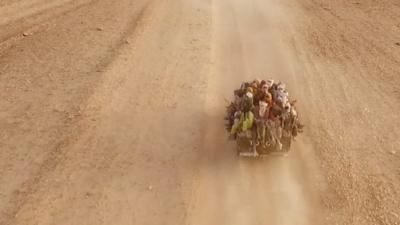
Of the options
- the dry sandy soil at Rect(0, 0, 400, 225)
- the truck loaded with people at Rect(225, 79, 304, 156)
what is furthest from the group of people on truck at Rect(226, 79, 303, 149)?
the dry sandy soil at Rect(0, 0, 400, 225)

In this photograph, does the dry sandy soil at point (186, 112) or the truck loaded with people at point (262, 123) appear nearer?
the dry sandy soil at point (186, 112)

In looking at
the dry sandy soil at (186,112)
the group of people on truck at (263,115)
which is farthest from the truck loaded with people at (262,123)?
the dry sandy soil at (186,112)

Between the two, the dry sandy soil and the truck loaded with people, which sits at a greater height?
the truck loaded with people

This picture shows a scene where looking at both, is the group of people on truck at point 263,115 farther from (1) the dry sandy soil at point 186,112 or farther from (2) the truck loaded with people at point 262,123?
(1) the dry sandy soil at point 186,112

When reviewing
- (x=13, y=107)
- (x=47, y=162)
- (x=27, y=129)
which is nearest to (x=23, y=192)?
(x=47, y=162)

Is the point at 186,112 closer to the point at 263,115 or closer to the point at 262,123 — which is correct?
the point at 263,115

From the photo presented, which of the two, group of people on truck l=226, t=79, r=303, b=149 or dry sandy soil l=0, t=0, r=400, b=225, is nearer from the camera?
dry sandy soil l=0, t=0, r=400, b=225

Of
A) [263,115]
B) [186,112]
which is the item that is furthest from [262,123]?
[186,112]

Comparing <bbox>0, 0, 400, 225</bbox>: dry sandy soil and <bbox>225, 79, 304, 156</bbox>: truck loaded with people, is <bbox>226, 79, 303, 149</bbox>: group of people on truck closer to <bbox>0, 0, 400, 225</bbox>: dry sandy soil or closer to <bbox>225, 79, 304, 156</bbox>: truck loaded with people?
<bbox>225, 79, 304, 156</bbox>: truck loaded with people

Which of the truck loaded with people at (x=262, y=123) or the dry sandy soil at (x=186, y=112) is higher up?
the truck loaded with people at (x=262, y=123)
